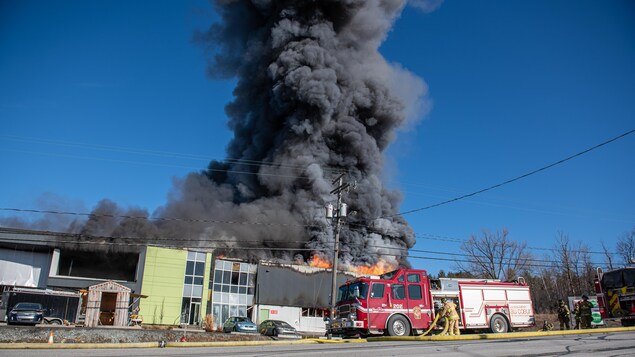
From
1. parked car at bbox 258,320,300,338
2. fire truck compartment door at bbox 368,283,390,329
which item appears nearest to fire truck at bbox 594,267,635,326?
fire truck compartment door at bbox 368,283,390,329

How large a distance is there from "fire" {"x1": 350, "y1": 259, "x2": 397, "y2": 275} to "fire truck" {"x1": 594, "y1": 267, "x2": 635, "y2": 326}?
23.4 metres

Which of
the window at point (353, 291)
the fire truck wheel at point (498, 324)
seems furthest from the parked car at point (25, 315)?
the fire truck wheel at point (498, 324)

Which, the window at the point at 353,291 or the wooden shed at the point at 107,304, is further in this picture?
the wooden shed at the point at 107,304

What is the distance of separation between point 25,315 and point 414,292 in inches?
695

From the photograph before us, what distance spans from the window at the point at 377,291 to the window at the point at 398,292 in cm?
47

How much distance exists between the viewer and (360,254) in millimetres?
43031

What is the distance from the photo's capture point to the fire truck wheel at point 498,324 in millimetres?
16438

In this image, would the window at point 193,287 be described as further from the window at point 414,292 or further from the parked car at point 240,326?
the window at point 414,292

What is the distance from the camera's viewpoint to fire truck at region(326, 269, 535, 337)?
14860mm

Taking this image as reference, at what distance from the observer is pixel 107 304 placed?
27.1m

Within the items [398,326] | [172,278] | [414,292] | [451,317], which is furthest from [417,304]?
[172,278]

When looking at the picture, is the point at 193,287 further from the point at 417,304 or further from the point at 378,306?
the point at 417,304

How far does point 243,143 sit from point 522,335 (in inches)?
1897

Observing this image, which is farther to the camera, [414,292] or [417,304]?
[414,292]
